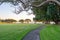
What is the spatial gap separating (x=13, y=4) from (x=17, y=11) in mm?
1448

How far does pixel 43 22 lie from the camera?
56.7 m

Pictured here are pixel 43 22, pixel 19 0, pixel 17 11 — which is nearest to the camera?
pixel 19 0

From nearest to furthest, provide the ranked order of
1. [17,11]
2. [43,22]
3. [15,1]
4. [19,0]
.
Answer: [19,0] → [15,1] → [17,11] → [43,22]

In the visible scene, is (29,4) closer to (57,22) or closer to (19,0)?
(19,0)

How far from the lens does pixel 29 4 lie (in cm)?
1983

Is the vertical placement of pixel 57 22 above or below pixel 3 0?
below

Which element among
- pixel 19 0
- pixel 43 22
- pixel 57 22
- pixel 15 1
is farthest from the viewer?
pixel 43 22

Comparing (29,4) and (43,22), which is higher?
(29,4)

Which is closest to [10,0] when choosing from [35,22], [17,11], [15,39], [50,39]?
[17,11]

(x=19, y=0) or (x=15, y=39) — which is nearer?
(x=19, y=0)

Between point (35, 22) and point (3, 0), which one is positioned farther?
point (35, 22)

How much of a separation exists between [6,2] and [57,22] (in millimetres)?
29206

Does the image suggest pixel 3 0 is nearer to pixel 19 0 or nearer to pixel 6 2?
pixel 6 2

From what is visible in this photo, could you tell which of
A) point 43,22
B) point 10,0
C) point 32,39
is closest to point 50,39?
point 32,39
